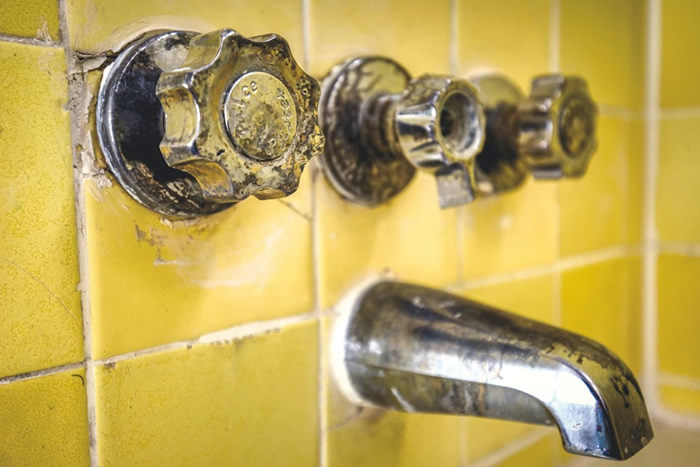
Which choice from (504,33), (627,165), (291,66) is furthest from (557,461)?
(291,66)

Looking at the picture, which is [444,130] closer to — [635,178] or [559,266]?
[559,266]

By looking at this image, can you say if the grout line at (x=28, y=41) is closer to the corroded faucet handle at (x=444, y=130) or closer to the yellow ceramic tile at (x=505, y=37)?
the corroded faucet handle at (x=444, y=130)

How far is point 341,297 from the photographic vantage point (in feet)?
1.52

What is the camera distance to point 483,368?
1.28 ft

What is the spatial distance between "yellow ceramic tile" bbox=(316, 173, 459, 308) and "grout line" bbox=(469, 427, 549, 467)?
19cm

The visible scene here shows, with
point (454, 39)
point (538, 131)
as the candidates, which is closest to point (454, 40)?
point (454, 39)

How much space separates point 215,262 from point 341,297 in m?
0.11

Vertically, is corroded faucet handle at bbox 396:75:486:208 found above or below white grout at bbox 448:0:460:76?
below

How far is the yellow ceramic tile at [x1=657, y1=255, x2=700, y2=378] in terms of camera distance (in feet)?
2.52

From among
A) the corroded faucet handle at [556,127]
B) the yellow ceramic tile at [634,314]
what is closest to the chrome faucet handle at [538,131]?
the corroded faucet handle at [556,127]

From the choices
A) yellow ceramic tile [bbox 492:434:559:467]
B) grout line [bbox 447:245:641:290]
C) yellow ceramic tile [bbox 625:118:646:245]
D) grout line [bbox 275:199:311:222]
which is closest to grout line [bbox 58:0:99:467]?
grout line [bbox 275:199:311:222]

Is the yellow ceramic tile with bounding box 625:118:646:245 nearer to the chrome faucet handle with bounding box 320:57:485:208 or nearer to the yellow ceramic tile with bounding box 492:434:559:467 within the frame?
the yellow ceramic tile with bounding box 492:434:559:467

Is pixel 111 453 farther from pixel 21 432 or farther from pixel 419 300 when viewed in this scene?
pixel 419 300

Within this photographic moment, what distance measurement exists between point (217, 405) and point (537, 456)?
1.37 feet
